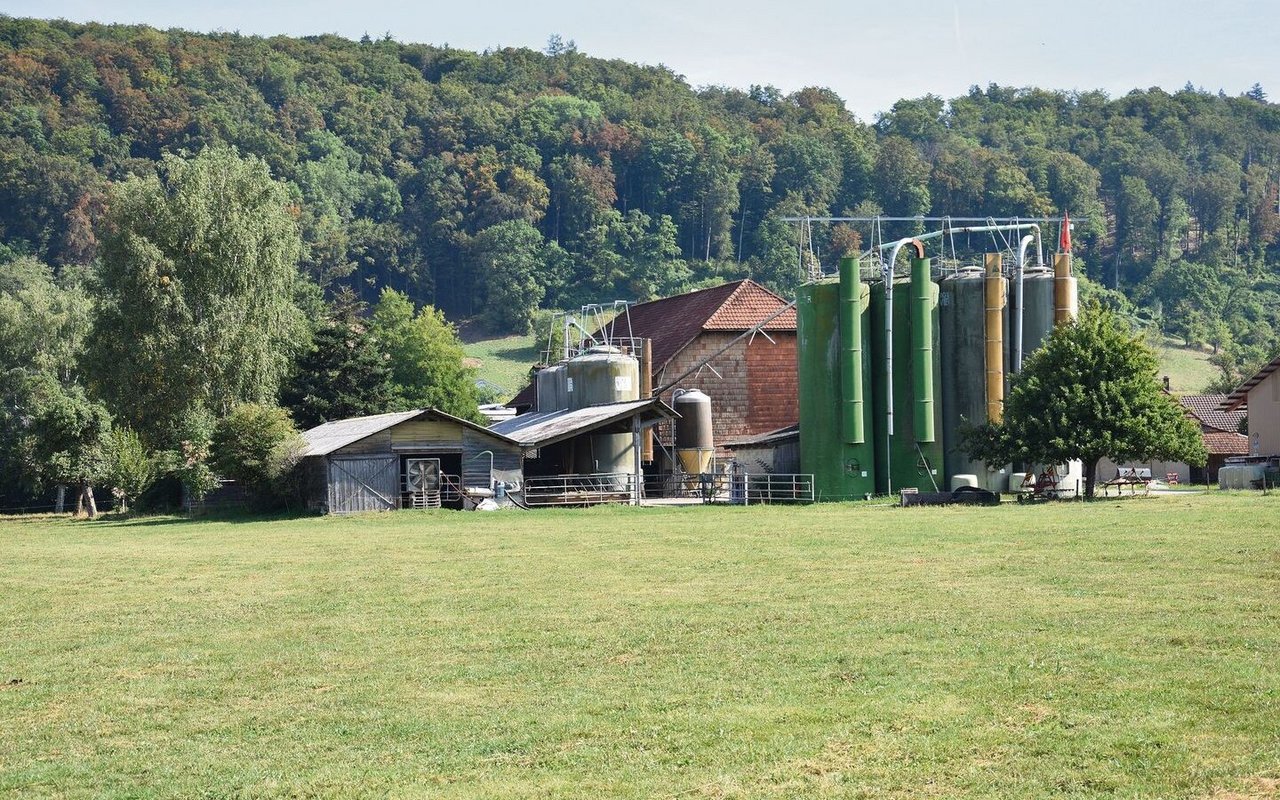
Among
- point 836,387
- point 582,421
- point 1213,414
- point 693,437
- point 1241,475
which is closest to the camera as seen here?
point 1241,475

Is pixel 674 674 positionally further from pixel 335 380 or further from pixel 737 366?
pixel 335 380

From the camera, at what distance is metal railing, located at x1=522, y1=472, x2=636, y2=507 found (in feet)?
167

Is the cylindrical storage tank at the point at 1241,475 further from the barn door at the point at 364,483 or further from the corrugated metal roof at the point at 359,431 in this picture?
the barn door at the point at 364,483

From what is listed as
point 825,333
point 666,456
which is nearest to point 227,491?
point 666,456

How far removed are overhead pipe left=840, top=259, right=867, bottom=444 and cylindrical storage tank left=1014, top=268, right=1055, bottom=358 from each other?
528 centimetres

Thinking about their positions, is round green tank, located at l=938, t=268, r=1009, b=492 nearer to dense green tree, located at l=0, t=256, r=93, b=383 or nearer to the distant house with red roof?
the distant house with red roof

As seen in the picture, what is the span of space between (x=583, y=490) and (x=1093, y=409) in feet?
58.3

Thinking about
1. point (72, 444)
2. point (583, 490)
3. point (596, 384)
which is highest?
point (596, 384)

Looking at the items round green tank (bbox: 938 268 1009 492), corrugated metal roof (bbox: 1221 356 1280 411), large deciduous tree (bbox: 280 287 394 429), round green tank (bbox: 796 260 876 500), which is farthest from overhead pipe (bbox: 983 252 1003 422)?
large deciduous tree (bbox: 280 287 394 429)

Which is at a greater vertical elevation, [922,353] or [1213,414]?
[922,353]

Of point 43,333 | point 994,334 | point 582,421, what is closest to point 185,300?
point 582,421

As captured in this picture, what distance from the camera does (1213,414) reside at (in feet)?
261

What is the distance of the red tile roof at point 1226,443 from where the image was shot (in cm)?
7238

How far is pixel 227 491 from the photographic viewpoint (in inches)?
2184
